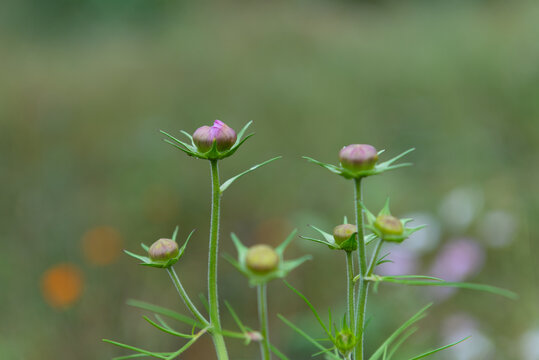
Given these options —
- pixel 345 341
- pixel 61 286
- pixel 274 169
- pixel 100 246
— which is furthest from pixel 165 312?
pixel 274 169

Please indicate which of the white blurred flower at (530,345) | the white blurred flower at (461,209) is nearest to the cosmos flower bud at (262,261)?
the white blurred flower at (530,345)

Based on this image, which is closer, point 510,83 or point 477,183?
point 477,183

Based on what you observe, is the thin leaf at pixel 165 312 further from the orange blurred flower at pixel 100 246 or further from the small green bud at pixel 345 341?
the orange blurred flower at pixel 100 246

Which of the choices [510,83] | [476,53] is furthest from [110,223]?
[476,53]

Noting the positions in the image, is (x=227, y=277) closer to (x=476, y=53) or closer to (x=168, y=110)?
(x=168, y=110)

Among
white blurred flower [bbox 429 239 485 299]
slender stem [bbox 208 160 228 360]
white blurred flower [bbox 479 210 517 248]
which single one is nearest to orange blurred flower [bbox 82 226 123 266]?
white blurred flower [bbox 429 239 485 299]
